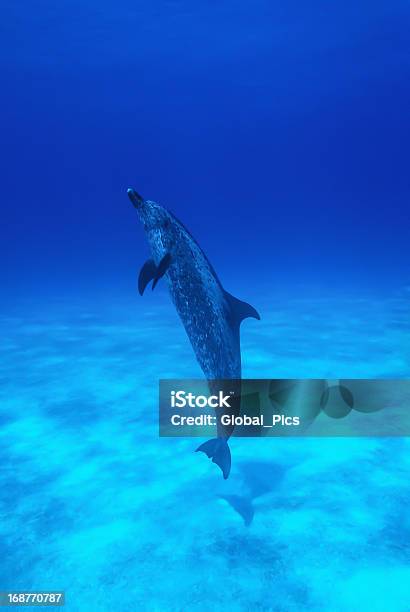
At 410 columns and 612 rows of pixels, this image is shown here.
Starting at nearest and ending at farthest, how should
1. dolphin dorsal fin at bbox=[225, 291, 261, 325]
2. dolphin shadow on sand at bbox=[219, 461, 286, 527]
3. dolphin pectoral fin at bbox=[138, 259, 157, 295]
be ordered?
1. dolphin dorsal fin at bbox=[225, 291, 261, 325]
2. dolphin pectoral fin at bbox=[138, 259, 157, 295]
3. dolphin shadow on sand at bbox=[219, 461, 286, 527]

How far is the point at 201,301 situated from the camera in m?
4.06

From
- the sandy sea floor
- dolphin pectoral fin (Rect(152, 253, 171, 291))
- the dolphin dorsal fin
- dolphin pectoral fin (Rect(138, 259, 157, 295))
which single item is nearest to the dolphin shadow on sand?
the sandy sea floor

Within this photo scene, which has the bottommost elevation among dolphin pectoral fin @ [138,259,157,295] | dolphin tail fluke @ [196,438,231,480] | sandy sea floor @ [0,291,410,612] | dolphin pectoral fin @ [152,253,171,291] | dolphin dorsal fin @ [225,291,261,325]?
sandy sea floor @ [0,291,410,612]

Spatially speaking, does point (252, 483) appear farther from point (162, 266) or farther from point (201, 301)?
point (162, 266)

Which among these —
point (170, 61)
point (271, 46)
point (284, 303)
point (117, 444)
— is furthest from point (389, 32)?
point (117, 444)

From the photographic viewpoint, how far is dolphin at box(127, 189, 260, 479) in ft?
13.3

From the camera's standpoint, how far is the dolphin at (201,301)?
4.06m

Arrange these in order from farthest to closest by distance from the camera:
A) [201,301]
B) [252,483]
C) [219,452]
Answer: [252,483] < [219,452] < [201,301]

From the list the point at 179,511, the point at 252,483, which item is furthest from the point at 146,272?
the point at 252,483

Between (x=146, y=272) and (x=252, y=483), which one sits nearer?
(x=146, y=272)

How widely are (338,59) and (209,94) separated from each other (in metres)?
38.0

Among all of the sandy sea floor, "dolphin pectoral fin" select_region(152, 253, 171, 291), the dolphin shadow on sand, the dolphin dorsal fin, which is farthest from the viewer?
the dolphin shadow on sand

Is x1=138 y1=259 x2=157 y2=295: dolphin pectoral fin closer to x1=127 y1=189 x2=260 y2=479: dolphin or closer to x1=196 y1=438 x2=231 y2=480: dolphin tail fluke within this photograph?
x1=127 y1=189 x2=260 y2=479: dolphin

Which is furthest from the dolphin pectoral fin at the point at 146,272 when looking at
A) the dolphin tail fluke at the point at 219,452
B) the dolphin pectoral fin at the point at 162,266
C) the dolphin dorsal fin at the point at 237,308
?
the dolphin tail fluke at the point at 219,452
